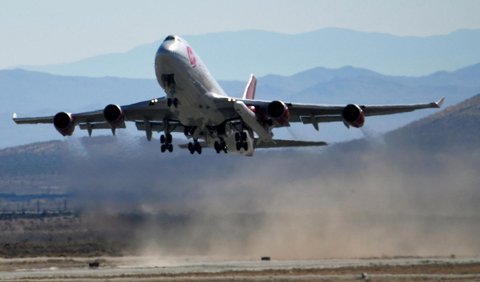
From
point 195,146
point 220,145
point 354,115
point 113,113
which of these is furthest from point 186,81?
point 354,115

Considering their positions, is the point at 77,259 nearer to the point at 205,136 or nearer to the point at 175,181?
the point at 175,181

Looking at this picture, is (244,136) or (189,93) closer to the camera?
(189,93)

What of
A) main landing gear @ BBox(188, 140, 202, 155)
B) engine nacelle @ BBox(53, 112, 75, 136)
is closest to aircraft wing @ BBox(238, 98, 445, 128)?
main landing gear @ BBox(188, 140, 202, 155)

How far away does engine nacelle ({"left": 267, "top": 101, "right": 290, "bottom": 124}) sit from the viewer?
60844 millimetres

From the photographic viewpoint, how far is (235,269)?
62969 millimetres

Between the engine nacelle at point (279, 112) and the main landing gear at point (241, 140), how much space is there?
245 centimetres

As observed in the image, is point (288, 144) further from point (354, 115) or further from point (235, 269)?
point (235, 269)

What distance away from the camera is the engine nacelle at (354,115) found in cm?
6066

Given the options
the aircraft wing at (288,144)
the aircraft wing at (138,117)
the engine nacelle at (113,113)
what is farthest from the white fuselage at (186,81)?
the aircraft wing at (288,144)

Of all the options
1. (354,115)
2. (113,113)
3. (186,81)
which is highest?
(113,113)

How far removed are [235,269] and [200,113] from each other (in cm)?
915

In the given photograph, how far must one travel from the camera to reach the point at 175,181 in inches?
3209

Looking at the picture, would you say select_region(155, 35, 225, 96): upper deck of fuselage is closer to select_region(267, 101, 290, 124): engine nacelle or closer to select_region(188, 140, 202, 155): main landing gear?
select_region(267, 101, 290, 124): engine nacelle

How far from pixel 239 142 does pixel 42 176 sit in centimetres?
10456
